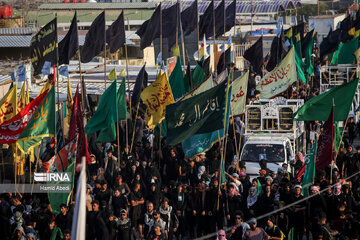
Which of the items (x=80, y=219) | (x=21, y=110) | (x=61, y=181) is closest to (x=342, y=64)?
(x=21, y=110)

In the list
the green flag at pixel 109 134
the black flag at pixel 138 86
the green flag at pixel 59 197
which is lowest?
the green flag at pixel 59 197

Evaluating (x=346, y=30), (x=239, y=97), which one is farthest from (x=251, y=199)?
(x=346, y=30)

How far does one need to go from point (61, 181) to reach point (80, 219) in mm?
7199

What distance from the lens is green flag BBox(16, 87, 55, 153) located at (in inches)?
603

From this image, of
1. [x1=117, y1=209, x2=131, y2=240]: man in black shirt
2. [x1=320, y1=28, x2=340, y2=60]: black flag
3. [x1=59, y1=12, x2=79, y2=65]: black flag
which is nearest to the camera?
[x1=117, y1=209, x2=131, y2=240]: man in black shirt

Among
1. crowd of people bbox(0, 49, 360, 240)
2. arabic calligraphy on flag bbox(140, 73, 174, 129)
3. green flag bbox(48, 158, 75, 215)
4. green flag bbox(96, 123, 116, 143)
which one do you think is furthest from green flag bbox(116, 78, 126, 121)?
green flag bbox(48, 158, 75, 215)

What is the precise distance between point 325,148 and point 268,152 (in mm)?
4369

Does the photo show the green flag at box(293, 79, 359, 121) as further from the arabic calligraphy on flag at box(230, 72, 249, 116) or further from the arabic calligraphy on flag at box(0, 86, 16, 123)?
the arabic calligraphy on flag at box(0, 86, 16, 123)

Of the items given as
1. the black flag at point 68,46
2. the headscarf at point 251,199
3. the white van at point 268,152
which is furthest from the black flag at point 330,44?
the headscarf at point 251,199

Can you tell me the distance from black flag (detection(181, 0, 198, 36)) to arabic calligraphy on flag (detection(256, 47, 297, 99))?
4.94 meters

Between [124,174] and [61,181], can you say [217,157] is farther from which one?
[61,181]

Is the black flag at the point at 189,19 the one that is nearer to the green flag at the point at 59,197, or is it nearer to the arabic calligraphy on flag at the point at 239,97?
the arabic calligraphy on flag at the point at 239,97

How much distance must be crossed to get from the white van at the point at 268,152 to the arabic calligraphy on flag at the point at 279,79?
10.6ft

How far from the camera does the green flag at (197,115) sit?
13.9m
